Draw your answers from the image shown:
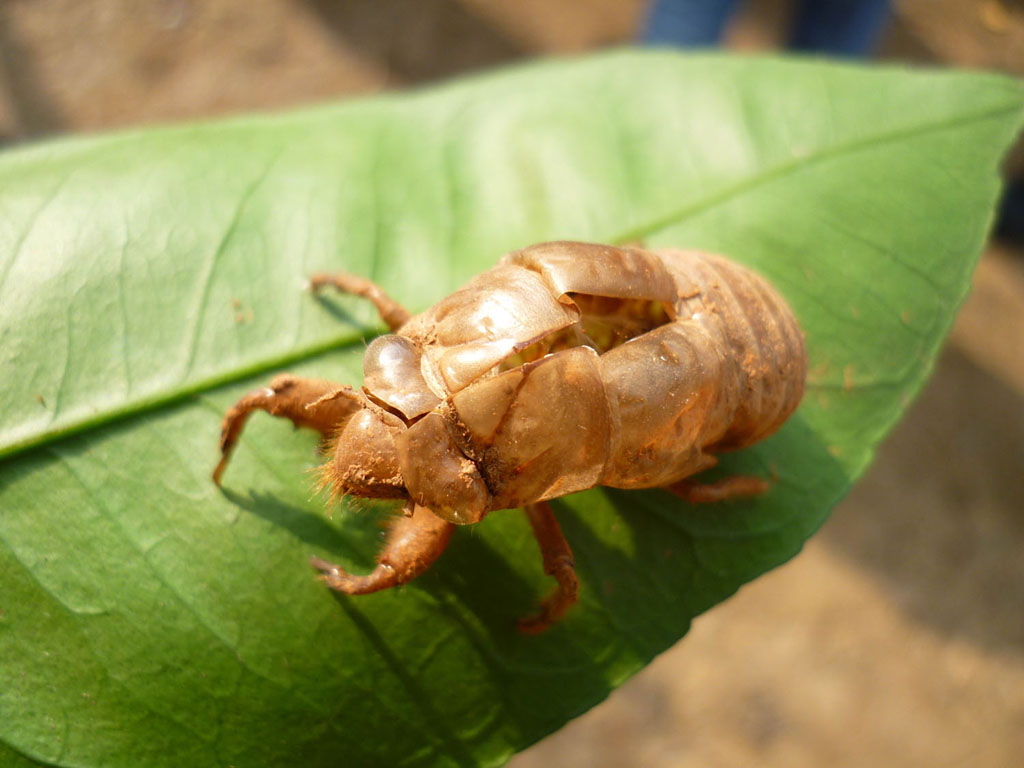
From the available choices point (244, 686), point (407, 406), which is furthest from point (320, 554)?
point (407, 406)

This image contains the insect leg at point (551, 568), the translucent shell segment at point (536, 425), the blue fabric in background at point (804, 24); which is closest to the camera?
the translucent shell segment at point (536, 425)

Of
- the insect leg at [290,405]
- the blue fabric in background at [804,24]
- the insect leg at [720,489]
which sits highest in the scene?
the blue fabric in background at [804,24]

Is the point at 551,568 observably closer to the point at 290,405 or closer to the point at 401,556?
the point at 401,556

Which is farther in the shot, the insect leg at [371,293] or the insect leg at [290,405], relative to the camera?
the insect leg at [371,293]

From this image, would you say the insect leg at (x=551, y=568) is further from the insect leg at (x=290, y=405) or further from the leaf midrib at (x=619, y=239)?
the leaf midrib at (x=619, y=239)

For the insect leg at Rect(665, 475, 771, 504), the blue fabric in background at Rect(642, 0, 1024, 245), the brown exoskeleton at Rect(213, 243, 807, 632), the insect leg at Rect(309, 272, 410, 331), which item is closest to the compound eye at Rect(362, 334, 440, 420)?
the brown exoskeleton at Rect(213, 243, 807, 632)

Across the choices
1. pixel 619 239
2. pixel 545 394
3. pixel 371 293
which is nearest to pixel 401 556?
pixel 545 394

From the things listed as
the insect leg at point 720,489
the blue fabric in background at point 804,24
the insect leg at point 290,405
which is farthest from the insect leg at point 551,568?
the blue fabric in background at point 804,24

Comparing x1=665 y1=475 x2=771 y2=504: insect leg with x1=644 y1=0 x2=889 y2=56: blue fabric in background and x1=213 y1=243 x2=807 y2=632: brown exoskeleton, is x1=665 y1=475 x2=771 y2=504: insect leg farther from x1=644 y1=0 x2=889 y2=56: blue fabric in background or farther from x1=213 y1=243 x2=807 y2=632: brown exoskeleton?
x1=644 y1=0 x2=889 y2=56: blue fabric in background
